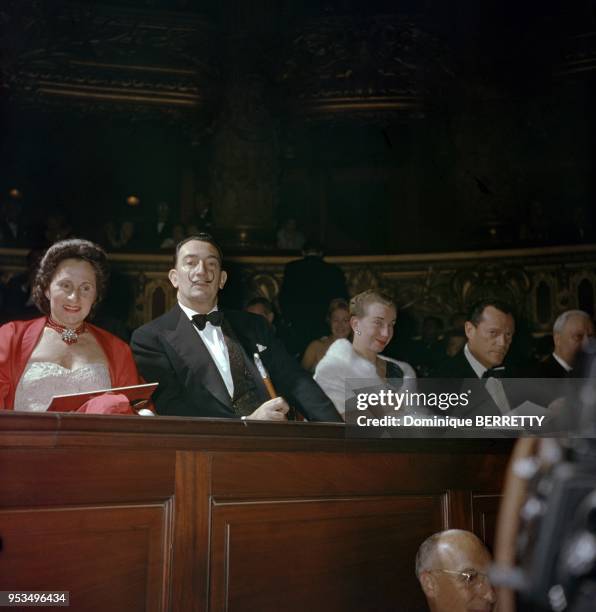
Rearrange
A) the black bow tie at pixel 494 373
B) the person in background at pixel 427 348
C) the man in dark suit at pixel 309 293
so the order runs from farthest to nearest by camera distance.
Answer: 1. the man in dark suit at pixel 309 293
2. the person in background at pixel 427 348
3. the black bow tie at pixel 494 373

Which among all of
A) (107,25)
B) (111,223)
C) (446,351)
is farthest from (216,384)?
(107,25)

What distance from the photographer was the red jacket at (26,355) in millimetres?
3750

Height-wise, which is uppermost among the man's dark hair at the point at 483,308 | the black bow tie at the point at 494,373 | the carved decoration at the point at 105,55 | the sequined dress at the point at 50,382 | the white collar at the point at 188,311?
the carved decoration at the point at 105,55

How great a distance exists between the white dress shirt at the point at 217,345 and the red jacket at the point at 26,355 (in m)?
0.45

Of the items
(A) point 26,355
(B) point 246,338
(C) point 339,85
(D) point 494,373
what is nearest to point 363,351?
(B) point 246,338

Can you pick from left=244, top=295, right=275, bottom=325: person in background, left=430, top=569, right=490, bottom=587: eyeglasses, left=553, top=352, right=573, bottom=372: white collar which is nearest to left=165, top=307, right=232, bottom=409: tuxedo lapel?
left=430, top=569, right=490, bottom=587: eyeglasses

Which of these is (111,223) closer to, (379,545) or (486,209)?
(486,209)

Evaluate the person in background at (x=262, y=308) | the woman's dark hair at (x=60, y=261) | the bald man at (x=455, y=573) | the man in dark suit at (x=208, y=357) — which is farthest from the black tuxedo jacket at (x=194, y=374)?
the person in background at (x=262, y=308)

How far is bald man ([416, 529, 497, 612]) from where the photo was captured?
2.87 meters

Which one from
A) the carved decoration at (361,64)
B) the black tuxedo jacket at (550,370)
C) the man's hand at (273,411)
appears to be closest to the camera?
the man's hand at (273,411)

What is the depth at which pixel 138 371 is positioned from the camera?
13.6ft

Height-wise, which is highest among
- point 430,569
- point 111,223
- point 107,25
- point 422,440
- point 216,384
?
point 107,25

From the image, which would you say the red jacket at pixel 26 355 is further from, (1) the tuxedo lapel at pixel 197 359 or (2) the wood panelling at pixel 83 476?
(2) the wood panelling at pixel 83 476

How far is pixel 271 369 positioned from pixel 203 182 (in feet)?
25.7
